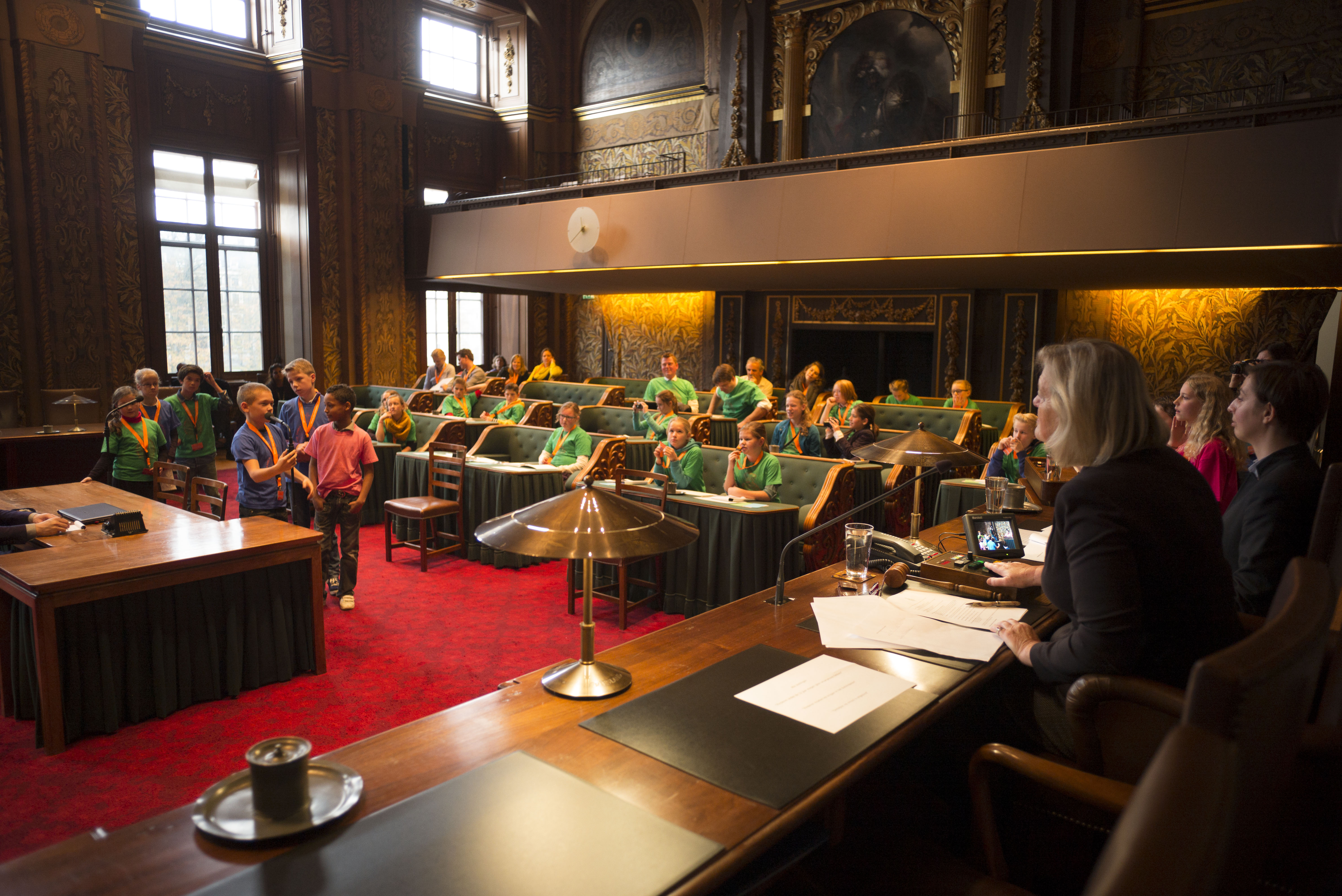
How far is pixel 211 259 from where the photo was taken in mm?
12211

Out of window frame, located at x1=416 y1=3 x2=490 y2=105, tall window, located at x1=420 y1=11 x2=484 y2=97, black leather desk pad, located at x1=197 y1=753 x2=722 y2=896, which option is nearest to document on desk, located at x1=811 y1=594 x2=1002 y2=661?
black leather desk pad, located at x1=197 y1=753 x2=722 y2=896

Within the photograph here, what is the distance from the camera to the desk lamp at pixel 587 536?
165 cm

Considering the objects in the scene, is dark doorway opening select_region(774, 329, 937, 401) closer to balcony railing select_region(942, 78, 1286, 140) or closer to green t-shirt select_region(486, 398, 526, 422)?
balcony railing select_region(942, 78, 1286, 140)

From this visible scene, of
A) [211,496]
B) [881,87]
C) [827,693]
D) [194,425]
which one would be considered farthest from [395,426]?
[881,87]

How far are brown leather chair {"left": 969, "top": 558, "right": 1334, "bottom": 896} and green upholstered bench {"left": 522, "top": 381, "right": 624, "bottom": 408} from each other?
36.1 ft

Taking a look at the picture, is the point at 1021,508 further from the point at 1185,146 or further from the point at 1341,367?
the point at 1185,146

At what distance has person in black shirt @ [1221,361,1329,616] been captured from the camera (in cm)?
231

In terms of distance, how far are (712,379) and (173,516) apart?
10.4 m

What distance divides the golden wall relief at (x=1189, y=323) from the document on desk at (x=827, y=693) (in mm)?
9455

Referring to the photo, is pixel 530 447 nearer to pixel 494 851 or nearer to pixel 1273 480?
pixel 1273 480

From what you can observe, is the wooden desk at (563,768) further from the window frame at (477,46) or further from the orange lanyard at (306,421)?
the window frame at (477,46)

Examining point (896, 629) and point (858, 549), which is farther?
point (858, 549)

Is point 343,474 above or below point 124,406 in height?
below

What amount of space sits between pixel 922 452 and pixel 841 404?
461 centimetres
